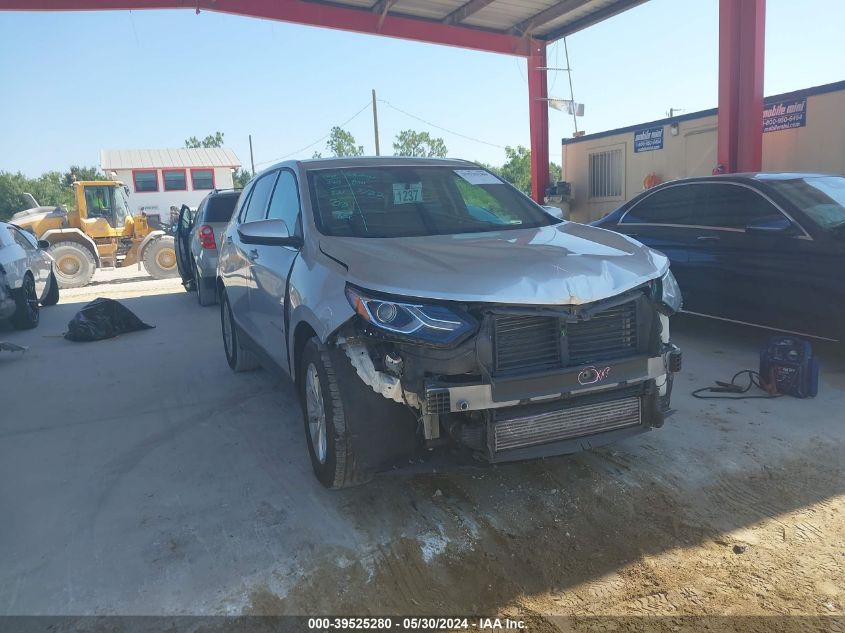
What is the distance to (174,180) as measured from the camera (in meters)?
46.0

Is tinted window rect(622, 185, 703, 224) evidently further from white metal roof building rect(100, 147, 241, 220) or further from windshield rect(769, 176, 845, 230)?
white metal roof building rect(100, 147, 241, 220)

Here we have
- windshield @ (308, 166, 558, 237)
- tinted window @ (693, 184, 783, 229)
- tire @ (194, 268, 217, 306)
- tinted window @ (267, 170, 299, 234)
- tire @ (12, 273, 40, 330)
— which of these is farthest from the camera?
tire @ (194, 268, 217, 306)

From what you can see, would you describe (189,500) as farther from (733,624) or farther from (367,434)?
(733,624)

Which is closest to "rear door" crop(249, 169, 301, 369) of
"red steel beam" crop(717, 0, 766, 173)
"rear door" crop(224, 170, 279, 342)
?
"rear door" crop(224, 170, 279, 342)

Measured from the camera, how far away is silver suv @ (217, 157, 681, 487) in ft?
9.41

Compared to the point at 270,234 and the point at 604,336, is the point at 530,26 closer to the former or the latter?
the point at 270,234

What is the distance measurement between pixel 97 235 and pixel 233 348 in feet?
42.4

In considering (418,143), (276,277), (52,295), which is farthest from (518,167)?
(276,277)

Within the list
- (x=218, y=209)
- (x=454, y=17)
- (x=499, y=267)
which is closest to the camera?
(x=499, y=267)

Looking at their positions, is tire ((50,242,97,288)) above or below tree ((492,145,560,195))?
below

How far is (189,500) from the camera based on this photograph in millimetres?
3572

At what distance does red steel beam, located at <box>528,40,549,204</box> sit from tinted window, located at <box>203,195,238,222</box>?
7.70 metres

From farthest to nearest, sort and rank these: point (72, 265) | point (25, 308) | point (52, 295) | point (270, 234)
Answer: point (72, 265)
point (52, 295)
point (25, 308)
point (270, 234)

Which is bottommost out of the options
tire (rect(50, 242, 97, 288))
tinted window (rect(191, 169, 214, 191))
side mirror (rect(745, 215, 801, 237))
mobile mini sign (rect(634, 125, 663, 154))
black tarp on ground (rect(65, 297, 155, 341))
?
black tarp on ground (rect(65, 297, 155, 341))
